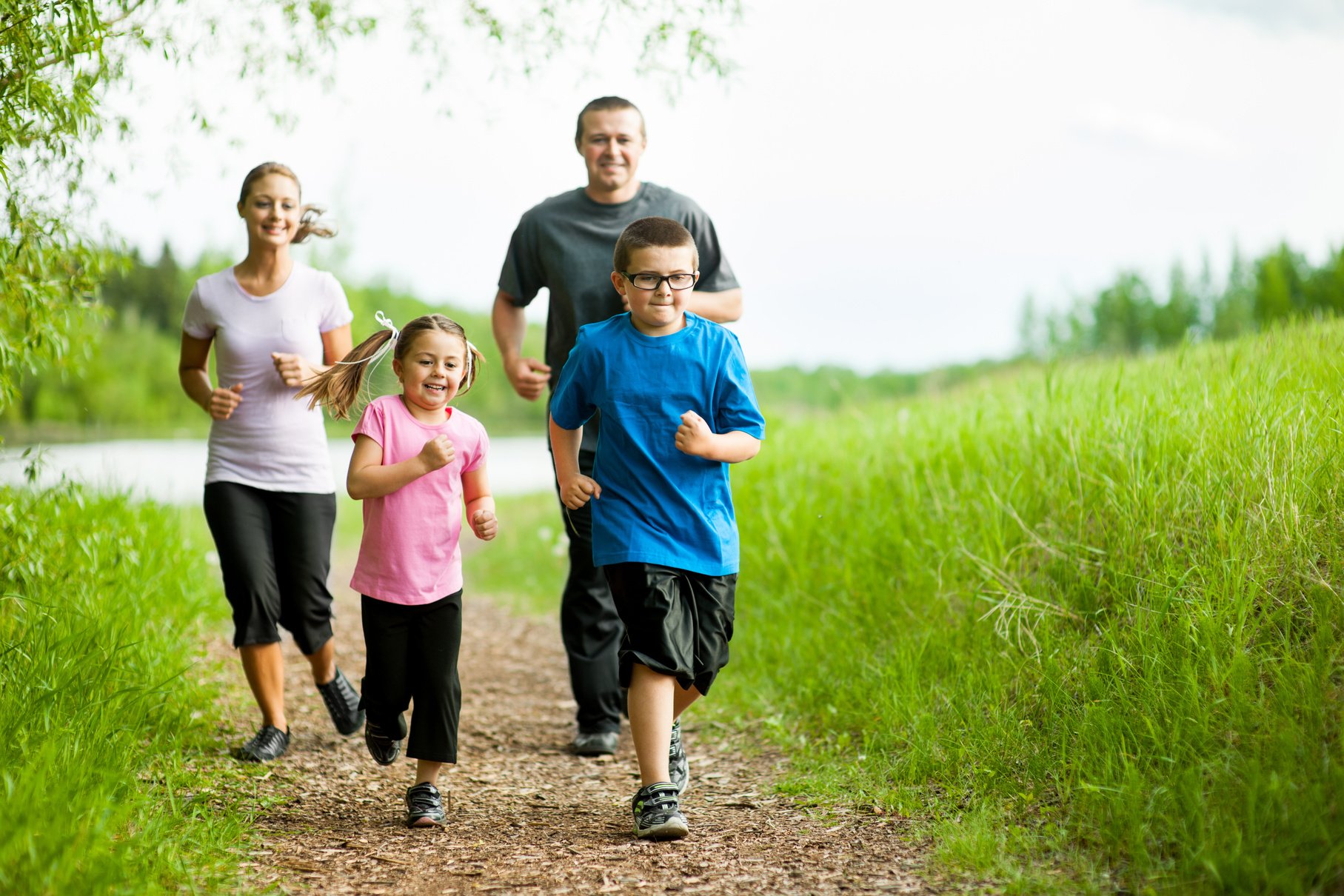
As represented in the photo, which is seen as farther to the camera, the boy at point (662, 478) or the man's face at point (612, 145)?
the man's face at point (612, 145)

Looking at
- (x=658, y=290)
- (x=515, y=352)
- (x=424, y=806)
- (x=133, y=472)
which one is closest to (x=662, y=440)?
(x=658, y=290)

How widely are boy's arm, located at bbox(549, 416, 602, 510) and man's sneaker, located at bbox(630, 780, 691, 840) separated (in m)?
0.87

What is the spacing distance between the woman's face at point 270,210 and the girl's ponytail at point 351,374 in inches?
27.9

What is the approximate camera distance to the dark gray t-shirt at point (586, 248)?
4.31 m

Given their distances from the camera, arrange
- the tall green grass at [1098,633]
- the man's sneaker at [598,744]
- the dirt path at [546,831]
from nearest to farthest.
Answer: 1. the tall green grass at [1098,633]
2. the dirt path at [546,831]
3. the man's sneaker at [598,744]

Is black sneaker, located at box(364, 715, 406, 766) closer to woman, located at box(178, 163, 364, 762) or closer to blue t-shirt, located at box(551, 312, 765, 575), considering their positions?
woman, located at box(178, 163, 364, 762)

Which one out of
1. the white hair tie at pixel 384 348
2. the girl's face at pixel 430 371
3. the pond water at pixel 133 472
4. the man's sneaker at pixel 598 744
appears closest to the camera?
the girl's face at pixel 430 371

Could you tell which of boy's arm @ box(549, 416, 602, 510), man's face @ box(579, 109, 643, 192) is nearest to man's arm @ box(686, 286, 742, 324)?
man's face @ box(579, 109, 643, 192)

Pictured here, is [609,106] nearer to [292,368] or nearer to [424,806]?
[292,368]

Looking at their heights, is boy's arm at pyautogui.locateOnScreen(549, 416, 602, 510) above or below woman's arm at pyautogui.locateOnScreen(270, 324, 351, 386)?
below

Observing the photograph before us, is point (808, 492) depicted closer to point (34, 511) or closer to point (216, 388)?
point (216, 388)

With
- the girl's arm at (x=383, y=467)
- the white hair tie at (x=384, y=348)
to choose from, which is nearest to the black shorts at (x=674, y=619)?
the girl's arm at (x=383, y=467)

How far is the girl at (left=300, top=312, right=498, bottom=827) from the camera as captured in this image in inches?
128

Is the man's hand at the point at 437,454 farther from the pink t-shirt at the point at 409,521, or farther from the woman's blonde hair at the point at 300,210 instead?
the woman's blonde hair at the point at 300,210
